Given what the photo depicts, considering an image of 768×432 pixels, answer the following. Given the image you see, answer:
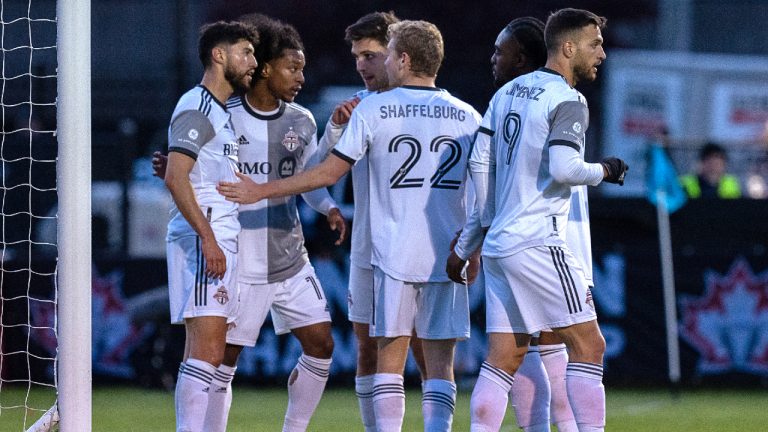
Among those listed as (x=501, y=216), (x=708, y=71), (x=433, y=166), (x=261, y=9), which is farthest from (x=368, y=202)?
(x=261, y=9)

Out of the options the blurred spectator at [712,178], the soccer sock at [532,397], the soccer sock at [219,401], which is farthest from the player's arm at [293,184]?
the blurred spectator at [712,178]

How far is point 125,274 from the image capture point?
12.6m

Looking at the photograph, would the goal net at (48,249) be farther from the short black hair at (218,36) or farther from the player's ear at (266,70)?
the player's ear at (266,70)

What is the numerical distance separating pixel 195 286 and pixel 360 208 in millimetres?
1082

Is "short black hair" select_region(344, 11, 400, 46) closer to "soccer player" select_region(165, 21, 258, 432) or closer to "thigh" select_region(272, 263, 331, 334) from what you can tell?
"soccer player" select_region(165, 21, 258, 432)

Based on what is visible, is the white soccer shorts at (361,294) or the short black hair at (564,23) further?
the white soccer shorts at (361,294)

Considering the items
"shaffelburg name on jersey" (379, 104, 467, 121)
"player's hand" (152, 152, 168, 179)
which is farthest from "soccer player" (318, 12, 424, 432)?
"player's hand" (152, 152, 168, 179)

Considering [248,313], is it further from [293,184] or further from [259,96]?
[259,96]

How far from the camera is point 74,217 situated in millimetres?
6613

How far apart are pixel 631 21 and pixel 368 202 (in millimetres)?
21483

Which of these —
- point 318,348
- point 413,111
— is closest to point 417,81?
point 413,111

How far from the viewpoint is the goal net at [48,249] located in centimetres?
661

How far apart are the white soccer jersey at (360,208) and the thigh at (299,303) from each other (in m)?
0.29

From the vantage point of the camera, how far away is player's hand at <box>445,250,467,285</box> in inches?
257
